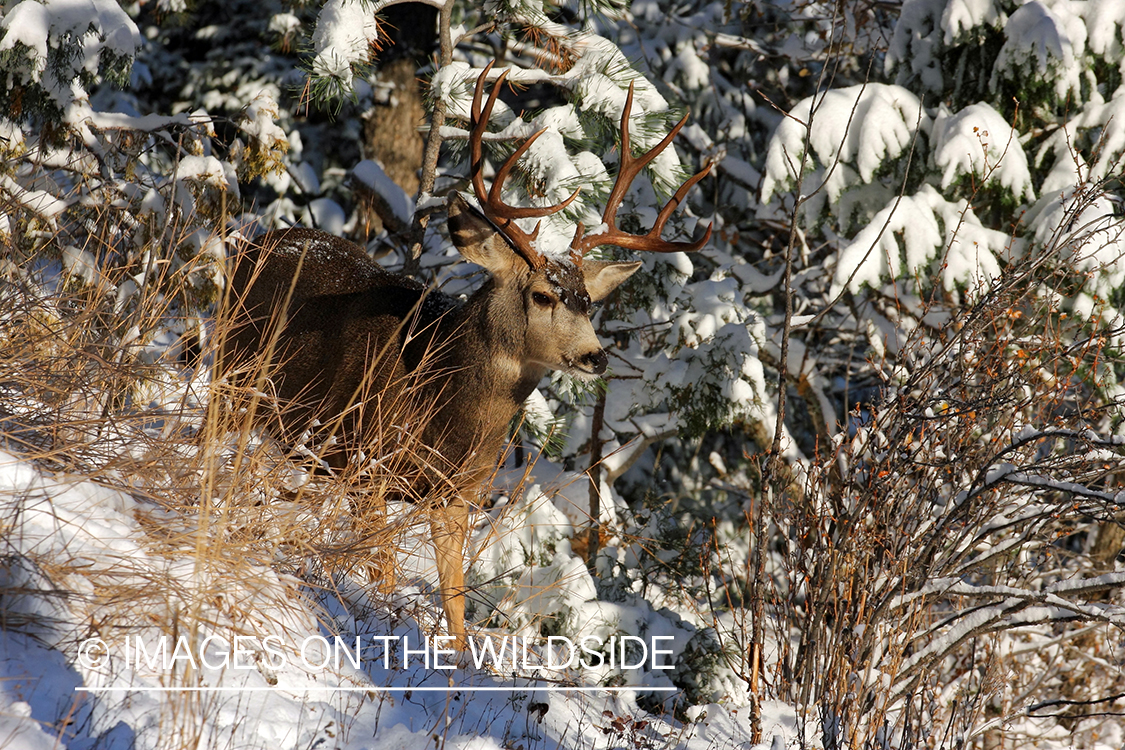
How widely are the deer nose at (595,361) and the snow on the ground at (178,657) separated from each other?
5.21 ft

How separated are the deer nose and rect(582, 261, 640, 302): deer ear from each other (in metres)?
0.76

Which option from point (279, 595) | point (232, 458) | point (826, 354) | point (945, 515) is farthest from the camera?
point (826, 354)

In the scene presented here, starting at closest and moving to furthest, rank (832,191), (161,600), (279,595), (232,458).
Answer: (161,600) → (279,595) → (232,458) → (832,191)

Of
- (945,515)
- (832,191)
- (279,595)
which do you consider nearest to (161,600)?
(279,595)

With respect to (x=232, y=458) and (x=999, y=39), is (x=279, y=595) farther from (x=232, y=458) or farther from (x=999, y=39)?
(x=999, y=39)

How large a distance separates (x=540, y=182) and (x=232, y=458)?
286 centimetres

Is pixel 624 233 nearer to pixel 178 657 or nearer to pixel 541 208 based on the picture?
pixel 541 208

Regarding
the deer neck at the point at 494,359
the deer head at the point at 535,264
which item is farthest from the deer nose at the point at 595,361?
the deer neck at the point at 494,359

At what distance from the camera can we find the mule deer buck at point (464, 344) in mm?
4855

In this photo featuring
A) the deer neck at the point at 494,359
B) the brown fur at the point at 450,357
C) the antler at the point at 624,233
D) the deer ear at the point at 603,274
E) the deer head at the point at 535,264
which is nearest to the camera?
the brown fur at the point at 450,357

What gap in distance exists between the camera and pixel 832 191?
6938 millimetres

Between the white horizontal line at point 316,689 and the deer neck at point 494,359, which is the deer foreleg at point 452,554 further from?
the deer neck at point 494,359

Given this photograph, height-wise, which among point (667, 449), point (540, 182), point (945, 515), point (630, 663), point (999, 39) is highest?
point (999, 39)

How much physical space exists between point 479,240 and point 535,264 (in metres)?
0.32
